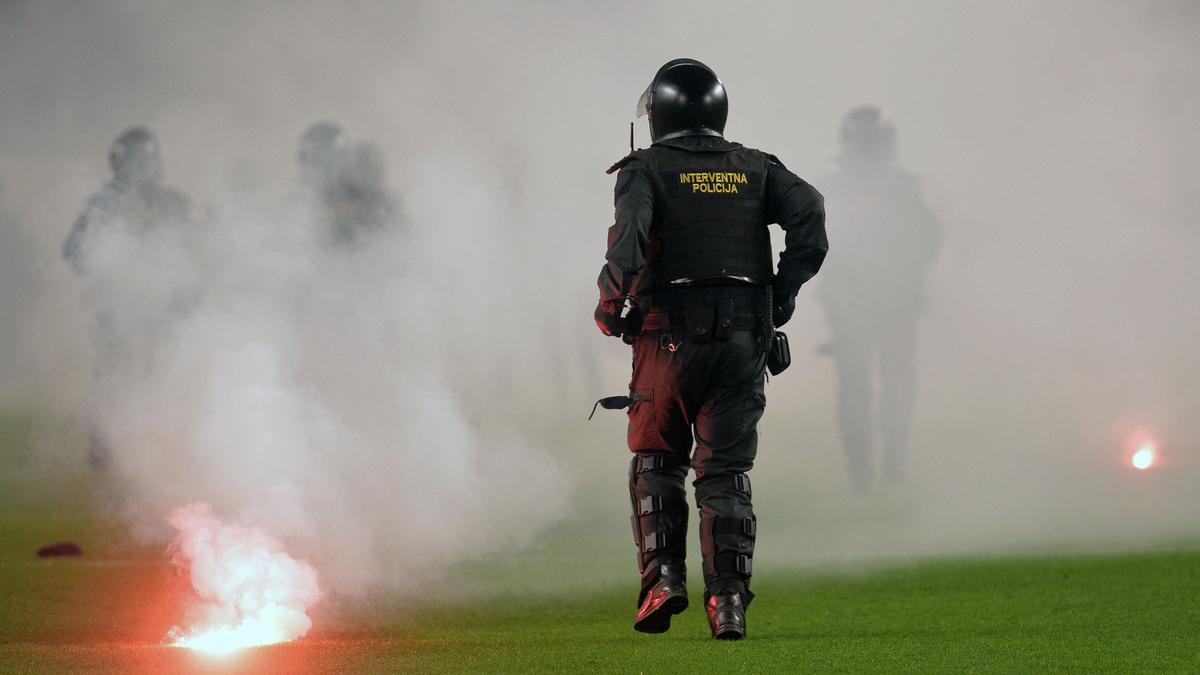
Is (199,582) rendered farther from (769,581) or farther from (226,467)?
(769,581)

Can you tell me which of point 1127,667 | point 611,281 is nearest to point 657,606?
point 611,281

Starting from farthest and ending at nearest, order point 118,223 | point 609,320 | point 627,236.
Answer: point 118,223 → point 609,320 → point 627,236

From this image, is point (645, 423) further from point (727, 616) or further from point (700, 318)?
point (727, 616)

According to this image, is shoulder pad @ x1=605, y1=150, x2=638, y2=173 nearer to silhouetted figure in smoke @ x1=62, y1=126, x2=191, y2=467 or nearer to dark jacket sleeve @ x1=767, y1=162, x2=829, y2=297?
dark jacket sleeve @ x1=767, y1=162, x2=829, y2=297

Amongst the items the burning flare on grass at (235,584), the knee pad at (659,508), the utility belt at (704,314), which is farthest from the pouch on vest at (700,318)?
the burning flare on grass at (235,584)

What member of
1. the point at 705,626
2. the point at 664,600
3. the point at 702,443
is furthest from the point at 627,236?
the point at 705,626

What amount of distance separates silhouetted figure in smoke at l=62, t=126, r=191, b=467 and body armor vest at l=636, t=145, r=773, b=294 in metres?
6.74

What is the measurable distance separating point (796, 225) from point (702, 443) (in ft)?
3.51

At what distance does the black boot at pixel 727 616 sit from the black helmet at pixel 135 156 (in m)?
8.66

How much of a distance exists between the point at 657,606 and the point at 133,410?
627 centimetres

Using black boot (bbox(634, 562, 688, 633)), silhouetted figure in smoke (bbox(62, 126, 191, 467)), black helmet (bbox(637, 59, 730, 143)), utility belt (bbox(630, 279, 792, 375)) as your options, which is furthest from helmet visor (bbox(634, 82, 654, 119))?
silhouetted figure in smoke (bbox(62, 126, 191, 467))

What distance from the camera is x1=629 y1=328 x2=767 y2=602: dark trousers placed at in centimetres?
586

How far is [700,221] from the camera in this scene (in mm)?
5914

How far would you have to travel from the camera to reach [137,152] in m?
12.8
